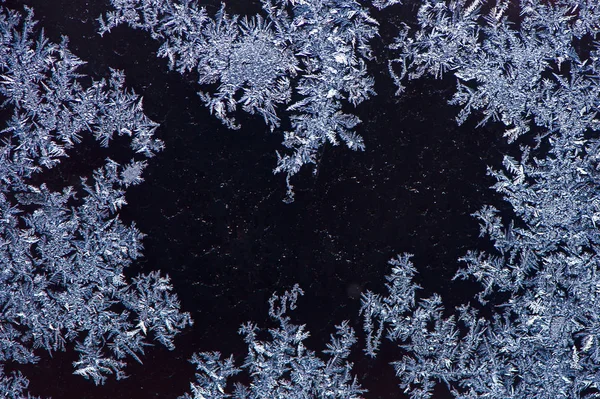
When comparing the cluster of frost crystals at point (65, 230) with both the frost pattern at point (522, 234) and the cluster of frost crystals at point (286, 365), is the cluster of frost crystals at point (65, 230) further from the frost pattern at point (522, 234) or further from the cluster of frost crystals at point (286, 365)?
the frost pattern at point (522, 234)

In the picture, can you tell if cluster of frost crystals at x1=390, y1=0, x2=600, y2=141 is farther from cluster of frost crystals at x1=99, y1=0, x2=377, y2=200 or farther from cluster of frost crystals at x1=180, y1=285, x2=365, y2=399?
cluster of frost crystals at x1=180, y1=285, x2=365, y2=399

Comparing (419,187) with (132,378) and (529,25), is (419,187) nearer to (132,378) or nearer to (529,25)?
(529,25)

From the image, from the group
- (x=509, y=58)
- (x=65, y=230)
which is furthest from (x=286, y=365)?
(x=509, y=58)

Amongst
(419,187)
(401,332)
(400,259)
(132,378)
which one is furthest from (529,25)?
(132,378)

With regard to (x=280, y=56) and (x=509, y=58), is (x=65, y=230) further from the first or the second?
(x=509, y=58)

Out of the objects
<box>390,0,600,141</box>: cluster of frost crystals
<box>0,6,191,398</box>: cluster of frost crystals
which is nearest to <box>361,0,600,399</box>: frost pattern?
<box>390,0,600,141</box>: cluster of frost crystals

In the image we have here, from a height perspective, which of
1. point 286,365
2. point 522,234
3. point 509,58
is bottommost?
point 286,365
